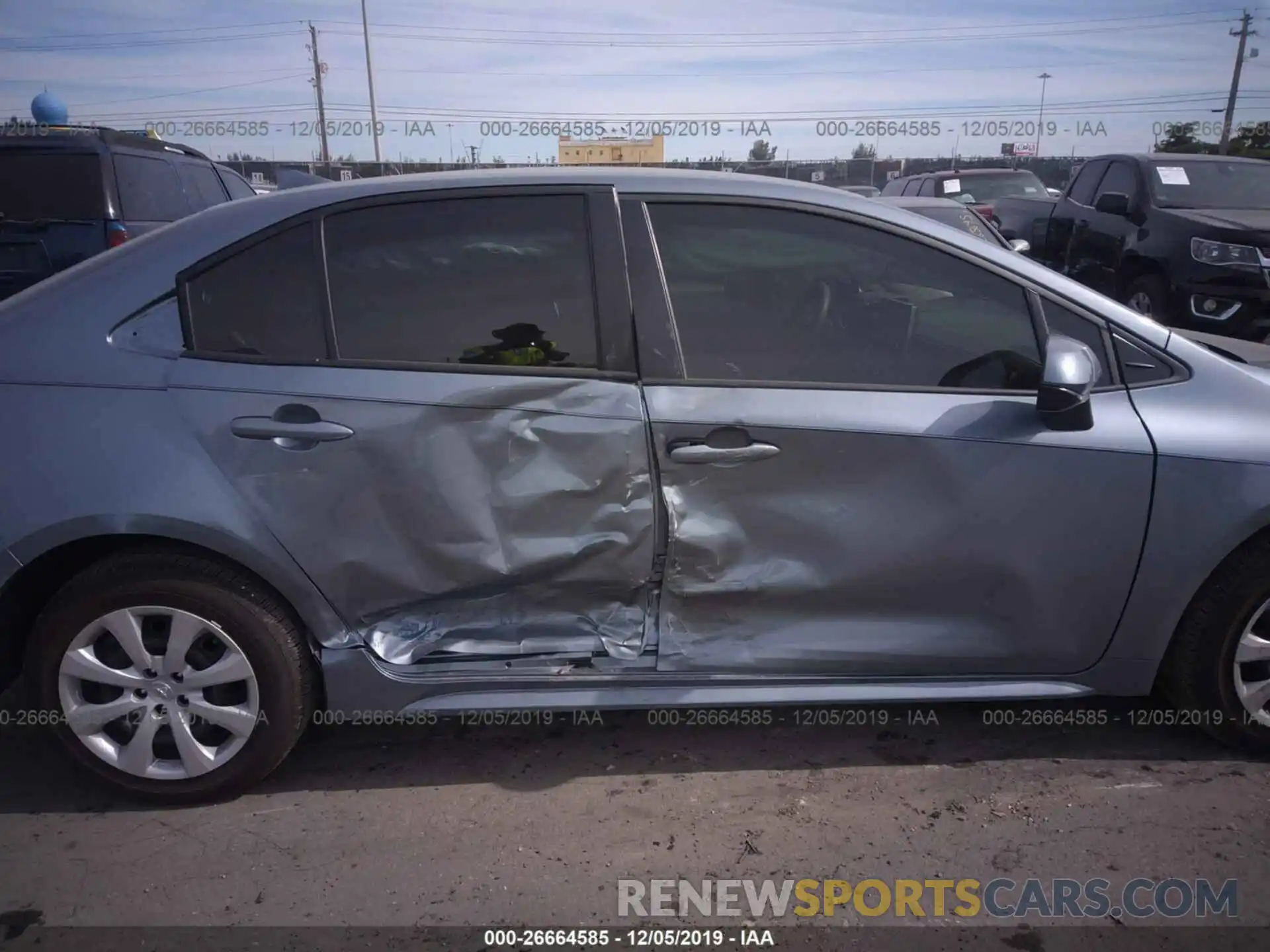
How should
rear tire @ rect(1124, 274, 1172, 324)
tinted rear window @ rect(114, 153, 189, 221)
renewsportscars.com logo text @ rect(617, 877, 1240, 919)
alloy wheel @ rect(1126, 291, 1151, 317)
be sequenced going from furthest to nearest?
alloy wheel @ rect(1126, 291, 1151, 317) → rear tire @ rect(1124, 274, 1172, 324) → tinted rear window @ rect(114, 153, 189, 221) → renewsportscars.com logo text @ rect(617, 877, 1240, 919)

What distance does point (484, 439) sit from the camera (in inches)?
104

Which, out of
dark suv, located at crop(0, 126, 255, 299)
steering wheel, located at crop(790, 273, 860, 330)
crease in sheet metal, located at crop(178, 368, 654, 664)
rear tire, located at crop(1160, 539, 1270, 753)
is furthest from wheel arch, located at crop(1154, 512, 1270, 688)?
dark suv, located at crop(0, 126, 255, 299)

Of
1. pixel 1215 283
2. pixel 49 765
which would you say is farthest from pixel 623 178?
pixel 1215 283

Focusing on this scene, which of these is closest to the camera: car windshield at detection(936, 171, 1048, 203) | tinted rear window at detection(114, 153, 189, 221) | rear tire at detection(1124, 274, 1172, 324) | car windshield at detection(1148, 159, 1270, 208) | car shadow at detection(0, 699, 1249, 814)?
car shadow at detection(0, 699, 1249, 814)

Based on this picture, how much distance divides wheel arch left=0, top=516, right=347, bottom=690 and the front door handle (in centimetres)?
111

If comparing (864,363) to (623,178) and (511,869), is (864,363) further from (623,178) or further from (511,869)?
(511,869)

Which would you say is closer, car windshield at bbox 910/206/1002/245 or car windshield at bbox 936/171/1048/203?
car windshield at bbox 910/206/1002/245

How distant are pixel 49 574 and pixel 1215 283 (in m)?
8.08

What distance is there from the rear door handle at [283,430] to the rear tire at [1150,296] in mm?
7273

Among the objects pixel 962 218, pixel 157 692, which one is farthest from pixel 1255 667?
pixel 962 218

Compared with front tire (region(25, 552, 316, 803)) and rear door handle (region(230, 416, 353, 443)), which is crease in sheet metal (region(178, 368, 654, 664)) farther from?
front tire (region(25, 552, 316, 803))

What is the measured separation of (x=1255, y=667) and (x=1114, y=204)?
663 centimetres

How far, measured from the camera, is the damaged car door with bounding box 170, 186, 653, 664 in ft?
8.57

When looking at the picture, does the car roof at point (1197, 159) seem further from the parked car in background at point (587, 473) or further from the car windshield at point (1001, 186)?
the parked car in background at point (587, 473)
